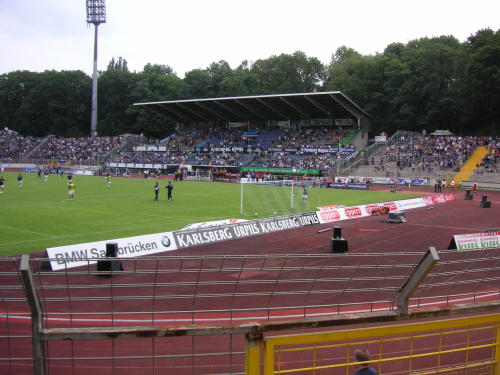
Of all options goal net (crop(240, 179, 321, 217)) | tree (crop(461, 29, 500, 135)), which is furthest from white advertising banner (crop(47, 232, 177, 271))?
tree (crop(461, 29, 500, 135))

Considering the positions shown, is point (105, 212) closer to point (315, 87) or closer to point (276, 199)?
point (276, 199)

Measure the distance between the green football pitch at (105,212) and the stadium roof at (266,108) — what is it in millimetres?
28371

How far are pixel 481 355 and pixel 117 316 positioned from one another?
7.86m

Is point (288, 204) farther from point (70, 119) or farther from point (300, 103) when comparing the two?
point (70, 119)

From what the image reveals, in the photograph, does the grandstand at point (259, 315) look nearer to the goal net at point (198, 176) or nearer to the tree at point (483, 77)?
the goal net at point (198, 176)

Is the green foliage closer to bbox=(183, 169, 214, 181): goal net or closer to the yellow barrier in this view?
bbox=(183, 169, 214, 181): goal net

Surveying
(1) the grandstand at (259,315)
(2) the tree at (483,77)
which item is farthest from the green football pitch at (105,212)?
(2) the tree at (483,77)

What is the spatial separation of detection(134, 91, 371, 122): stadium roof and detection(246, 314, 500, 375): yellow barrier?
59448mm

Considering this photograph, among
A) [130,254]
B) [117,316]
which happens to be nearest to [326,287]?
[117,316]

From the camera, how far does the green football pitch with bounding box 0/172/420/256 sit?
71.6 feet

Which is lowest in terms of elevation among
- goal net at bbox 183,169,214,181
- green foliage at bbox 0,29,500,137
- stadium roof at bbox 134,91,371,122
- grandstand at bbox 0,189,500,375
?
grandstand at bbox 0,189,500,375

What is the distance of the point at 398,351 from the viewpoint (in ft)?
28.9

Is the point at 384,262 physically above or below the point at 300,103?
below

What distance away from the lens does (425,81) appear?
258 ft
